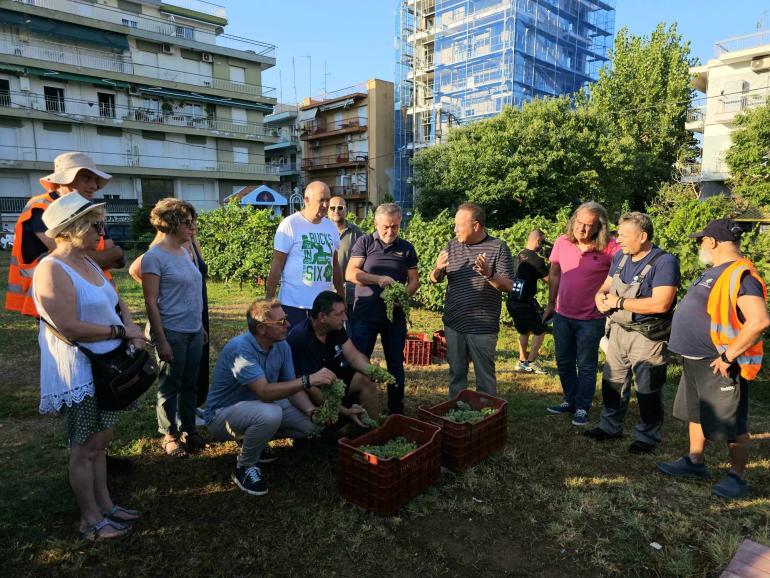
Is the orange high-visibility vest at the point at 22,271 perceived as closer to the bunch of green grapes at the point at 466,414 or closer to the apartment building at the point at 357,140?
the bunch of green grapes at the point at 466,414

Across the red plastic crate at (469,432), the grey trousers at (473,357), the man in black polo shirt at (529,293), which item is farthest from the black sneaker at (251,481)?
the man in black polo shirt at (529,293)

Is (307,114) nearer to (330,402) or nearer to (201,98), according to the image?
(201,98)

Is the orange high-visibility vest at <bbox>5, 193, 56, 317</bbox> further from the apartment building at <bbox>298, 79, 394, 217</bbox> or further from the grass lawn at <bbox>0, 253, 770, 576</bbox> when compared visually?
the apartment building at <bbox>298, 79, 394, 217</bbox>

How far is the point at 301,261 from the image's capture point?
4457mm

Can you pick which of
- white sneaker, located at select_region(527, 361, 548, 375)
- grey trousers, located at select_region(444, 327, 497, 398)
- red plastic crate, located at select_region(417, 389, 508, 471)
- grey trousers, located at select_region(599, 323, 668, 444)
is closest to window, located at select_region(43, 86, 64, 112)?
white sneaker, located at select_region(527, 361, 548, 375)

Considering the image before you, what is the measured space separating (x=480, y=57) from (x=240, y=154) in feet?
70.6

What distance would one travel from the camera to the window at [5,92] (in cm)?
2975

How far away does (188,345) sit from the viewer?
3.93 meters

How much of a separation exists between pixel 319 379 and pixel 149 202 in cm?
3667

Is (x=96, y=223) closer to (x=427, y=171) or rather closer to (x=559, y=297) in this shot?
(x=559, y=297)

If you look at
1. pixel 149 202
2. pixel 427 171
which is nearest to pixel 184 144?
pixel 149 202

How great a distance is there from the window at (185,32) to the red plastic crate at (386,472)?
4144cm

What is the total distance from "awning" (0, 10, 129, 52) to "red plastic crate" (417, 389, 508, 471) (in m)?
38.5

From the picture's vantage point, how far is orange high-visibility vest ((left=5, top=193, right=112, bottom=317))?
312 centimetres
